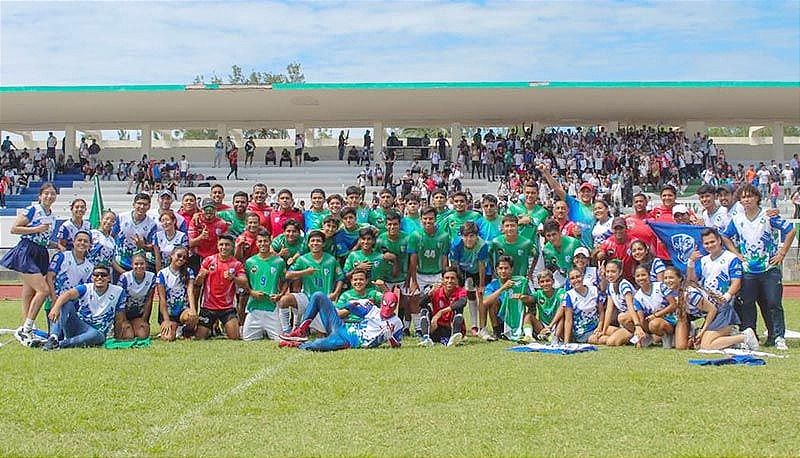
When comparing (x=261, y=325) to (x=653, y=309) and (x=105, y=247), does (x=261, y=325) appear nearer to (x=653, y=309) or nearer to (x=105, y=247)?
(x=105, y=247)

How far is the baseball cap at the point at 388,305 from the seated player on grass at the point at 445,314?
0.46 meters

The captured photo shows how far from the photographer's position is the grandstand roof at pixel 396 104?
27750 mm

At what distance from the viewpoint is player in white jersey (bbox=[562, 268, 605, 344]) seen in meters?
9.25

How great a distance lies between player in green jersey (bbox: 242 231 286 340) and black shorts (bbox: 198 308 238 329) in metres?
0.21

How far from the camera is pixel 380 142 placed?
32.7 meters

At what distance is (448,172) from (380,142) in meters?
4.76

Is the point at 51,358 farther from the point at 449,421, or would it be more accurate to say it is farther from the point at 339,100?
the point at 339,100

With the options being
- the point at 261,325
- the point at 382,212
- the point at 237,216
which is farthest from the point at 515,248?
the point at 237,216

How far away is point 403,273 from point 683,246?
301 centimetres

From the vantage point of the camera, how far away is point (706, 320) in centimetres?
870

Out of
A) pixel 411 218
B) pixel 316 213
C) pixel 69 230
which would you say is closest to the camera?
pixel 69 230

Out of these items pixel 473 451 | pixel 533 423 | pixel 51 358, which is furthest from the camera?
pixel 51 358

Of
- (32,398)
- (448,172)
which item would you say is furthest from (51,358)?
(448,172)

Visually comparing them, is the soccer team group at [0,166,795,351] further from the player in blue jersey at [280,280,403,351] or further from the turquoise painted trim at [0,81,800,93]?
the turquoise painted trim at [0,81,800,93]
